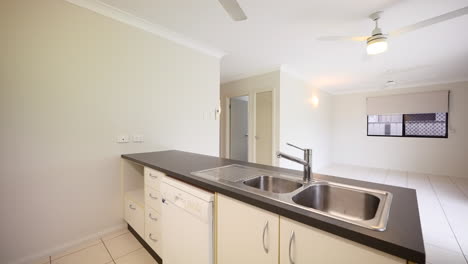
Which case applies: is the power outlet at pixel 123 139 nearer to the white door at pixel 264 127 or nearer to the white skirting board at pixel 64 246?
the white skirting board at pixel 64 246

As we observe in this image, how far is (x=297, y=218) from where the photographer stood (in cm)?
78

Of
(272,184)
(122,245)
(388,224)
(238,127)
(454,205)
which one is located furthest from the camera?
(238,127)

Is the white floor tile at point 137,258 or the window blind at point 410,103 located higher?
the window blind at point 410,103

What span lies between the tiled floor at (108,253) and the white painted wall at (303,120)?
9.27 feet

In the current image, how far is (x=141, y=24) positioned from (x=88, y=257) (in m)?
2.49

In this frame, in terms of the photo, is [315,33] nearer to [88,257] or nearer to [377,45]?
[377,45]

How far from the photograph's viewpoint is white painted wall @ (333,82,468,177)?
15.0ft

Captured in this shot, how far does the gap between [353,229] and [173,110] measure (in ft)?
7.67

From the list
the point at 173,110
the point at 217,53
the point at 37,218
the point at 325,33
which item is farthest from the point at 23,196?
the point at 325,33

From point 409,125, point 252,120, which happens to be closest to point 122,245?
point 252,120

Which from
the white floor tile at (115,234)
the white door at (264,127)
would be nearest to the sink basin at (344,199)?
the white floor tile at (115,234)

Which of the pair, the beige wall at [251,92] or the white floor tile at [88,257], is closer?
the white floor tile at [88,257]

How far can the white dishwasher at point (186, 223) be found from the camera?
114 cm

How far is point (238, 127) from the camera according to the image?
511cm
